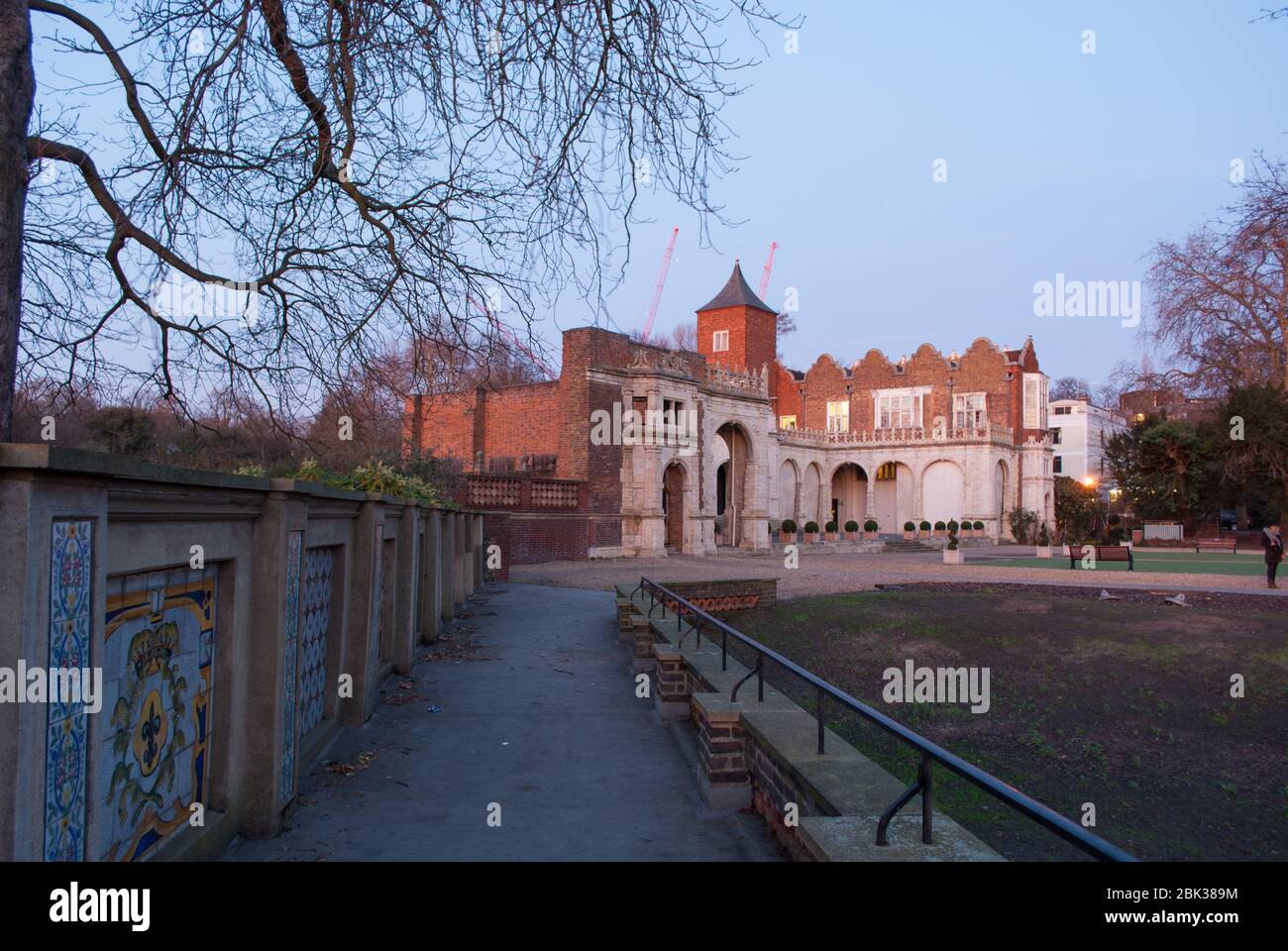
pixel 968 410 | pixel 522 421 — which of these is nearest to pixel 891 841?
pixel 522 421

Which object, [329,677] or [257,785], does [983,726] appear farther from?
[257,785]

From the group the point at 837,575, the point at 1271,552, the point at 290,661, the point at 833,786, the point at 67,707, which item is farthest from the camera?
the point at 837,575

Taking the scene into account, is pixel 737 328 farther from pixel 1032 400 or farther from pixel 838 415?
pixel 1032 400

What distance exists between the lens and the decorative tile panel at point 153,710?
3240 mm

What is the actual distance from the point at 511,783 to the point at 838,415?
58100mm

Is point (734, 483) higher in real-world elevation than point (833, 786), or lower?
higher

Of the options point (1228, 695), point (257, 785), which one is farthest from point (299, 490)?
point (1228, 695)

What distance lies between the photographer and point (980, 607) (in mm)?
16906

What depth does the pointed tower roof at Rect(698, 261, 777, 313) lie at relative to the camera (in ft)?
167

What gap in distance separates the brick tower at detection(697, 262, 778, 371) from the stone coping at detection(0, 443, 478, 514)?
149 ft

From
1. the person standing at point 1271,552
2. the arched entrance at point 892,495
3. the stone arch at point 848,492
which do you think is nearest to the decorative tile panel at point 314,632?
the person standing at point 1271,552

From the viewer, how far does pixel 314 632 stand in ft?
21.3

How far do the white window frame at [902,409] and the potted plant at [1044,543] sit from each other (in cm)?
994

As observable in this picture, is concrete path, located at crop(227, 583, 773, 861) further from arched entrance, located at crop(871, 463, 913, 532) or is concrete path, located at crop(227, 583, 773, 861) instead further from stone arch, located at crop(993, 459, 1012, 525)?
stone arch, located at crop(993, 459, 1012, 525)
